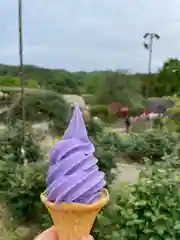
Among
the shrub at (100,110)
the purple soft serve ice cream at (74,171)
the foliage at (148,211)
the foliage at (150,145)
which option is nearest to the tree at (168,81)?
the shrub at (100,110)

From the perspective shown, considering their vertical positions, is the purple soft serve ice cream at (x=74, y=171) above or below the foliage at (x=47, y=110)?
above

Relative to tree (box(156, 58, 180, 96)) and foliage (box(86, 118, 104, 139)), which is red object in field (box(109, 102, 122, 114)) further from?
foliage (box(86, 118, 104, 139))

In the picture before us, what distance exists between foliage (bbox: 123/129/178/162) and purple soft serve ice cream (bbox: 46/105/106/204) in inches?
215

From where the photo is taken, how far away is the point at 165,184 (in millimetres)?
2768

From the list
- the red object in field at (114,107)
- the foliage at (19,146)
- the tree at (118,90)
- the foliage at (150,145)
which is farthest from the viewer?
the tree at (118,90)

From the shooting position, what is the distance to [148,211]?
271 cm

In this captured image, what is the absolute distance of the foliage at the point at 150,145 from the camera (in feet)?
23.5

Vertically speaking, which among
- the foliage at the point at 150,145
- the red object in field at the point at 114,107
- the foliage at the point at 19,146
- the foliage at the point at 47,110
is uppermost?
the foliage at the point at 47,110

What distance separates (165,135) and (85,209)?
19.7 feet

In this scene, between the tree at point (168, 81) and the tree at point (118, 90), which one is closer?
the tree at point (118, 90)

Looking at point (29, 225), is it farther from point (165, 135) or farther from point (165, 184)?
point (165, 135)

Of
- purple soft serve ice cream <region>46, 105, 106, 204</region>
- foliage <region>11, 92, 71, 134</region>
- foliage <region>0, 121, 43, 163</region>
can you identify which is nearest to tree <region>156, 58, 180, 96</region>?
foliage <region>11, 92, 71, 134</region>

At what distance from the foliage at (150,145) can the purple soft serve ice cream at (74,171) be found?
215 inches

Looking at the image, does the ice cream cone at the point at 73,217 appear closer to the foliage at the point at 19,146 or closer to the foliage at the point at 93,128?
the foliage at the point at 19,146
